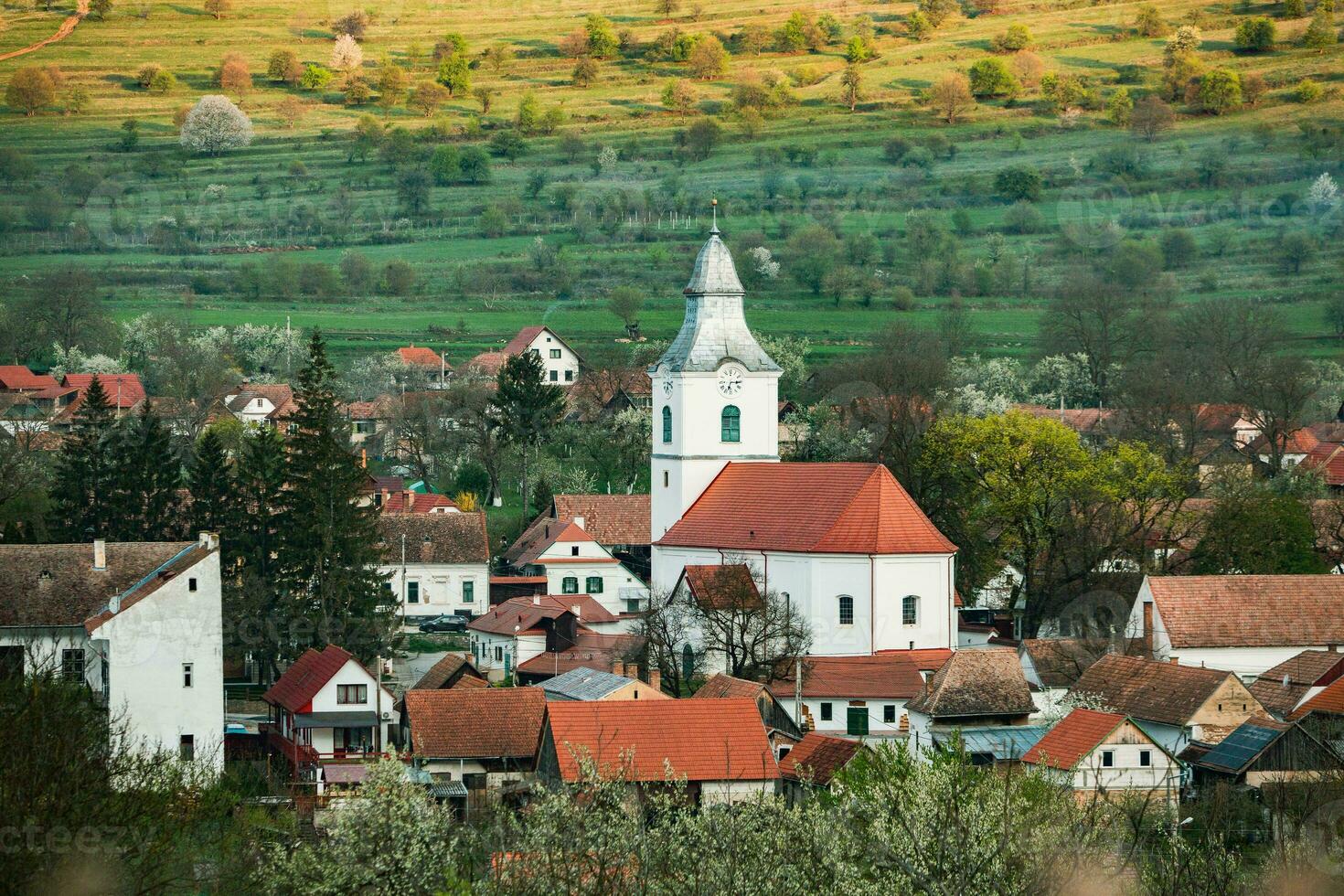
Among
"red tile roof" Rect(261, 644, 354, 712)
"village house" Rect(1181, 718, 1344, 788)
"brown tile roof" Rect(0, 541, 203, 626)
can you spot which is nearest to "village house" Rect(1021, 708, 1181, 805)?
"village house" Rect(1181, 718, 1344, 788)

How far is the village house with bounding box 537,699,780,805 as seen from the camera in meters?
45.3

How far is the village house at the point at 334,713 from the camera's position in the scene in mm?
52375

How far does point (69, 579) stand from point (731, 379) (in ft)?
74.7

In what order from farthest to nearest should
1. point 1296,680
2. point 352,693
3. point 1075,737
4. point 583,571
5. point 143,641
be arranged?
point 583,571
point 1296,680
point 352,693
point 1075,737
point 143,641

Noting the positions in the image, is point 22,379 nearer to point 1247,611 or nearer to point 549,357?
point 549,357

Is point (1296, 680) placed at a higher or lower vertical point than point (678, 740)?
higher

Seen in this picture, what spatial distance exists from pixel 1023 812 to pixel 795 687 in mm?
24062

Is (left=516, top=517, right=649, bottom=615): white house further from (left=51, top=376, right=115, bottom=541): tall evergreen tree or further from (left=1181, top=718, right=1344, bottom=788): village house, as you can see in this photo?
(left=1181, top=718, right=1344, bottom=788): village house

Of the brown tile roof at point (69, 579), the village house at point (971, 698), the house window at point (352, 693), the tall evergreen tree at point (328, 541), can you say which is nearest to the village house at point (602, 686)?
the house window at point (352, 693)

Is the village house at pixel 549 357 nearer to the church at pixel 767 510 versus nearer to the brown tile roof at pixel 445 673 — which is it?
the church at pixel 767 510

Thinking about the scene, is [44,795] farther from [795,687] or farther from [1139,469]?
[1139,469]

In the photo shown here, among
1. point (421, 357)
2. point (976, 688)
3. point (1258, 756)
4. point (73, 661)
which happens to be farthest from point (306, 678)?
point (421, 357)

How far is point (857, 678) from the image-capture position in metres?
57.1

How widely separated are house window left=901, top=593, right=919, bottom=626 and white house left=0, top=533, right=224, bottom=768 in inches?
760
